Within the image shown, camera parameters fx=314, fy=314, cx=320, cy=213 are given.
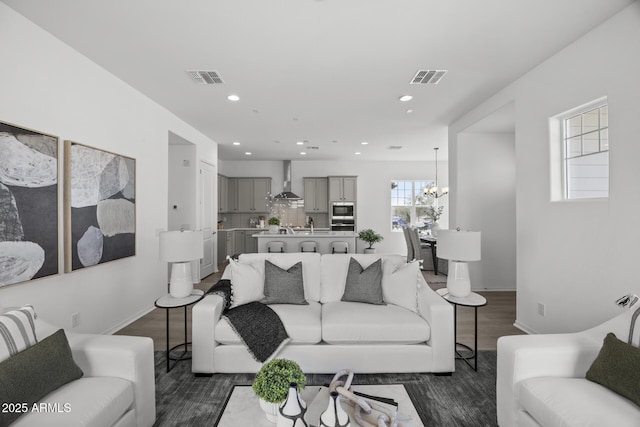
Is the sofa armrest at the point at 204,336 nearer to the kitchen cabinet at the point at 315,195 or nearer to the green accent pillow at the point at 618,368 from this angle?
the green accent pillow at the point at 618,368

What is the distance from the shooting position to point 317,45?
279 cm

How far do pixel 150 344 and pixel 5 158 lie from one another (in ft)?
5.66

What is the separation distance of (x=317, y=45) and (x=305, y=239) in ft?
12.8

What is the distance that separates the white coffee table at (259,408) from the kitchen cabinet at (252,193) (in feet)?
23.6

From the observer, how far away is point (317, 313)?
274 centimetres


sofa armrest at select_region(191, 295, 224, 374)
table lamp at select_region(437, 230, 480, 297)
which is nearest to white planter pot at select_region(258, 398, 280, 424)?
sofa armrest at select_region(191, 295, 224, 374)

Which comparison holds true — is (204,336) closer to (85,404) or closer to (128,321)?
(85,404)

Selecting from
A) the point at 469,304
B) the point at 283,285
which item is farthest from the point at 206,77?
the point at 469,304

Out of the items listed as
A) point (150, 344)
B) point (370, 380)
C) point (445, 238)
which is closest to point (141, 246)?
point (150, 344)

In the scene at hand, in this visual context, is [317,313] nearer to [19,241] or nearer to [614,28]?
[19,241]

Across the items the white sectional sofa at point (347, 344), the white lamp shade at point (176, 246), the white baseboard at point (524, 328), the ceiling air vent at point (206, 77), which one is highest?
the ceiling air vent at point (206, 77)

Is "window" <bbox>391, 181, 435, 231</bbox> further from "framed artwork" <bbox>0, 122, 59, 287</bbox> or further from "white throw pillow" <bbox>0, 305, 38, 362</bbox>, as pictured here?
"white throw pillow" <bbox>0, 305, 38, 362</bbox>

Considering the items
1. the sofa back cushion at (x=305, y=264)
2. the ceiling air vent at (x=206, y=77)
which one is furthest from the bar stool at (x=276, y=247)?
the ceiling air vent at (x=206, y=77)

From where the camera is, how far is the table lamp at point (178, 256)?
109 inches
